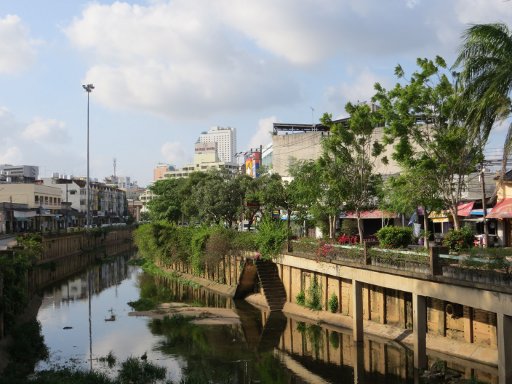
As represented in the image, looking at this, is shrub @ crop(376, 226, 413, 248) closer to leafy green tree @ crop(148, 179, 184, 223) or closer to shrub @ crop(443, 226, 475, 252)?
shrub @ crop(443, 226, 475, 252)

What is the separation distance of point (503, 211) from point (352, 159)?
1062 centimetres

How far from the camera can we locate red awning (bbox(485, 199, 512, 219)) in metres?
36.4

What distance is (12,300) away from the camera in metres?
36.1

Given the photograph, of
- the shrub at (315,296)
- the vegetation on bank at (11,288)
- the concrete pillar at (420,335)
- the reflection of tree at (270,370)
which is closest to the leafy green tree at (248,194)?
the shrub at (315,296)

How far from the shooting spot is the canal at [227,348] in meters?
29.0

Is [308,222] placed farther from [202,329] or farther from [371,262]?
[371,262]

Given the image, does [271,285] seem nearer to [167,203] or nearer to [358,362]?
[358,362]

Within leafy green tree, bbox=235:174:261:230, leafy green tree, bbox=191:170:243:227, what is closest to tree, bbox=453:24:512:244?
leafy green tree, bbox=235:174:261:230

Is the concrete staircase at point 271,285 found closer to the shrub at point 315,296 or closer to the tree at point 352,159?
the shrub at point 315,296

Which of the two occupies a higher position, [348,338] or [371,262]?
[371,262]

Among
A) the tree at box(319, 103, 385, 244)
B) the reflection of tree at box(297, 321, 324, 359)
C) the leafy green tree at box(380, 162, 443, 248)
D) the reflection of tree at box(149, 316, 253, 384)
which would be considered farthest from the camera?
the tree at box(319, 103, 385, 244)

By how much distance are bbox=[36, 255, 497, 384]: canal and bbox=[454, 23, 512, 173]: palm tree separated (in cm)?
1159

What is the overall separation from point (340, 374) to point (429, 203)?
12756 millimetres

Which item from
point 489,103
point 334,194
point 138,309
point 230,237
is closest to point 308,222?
point 230,237
